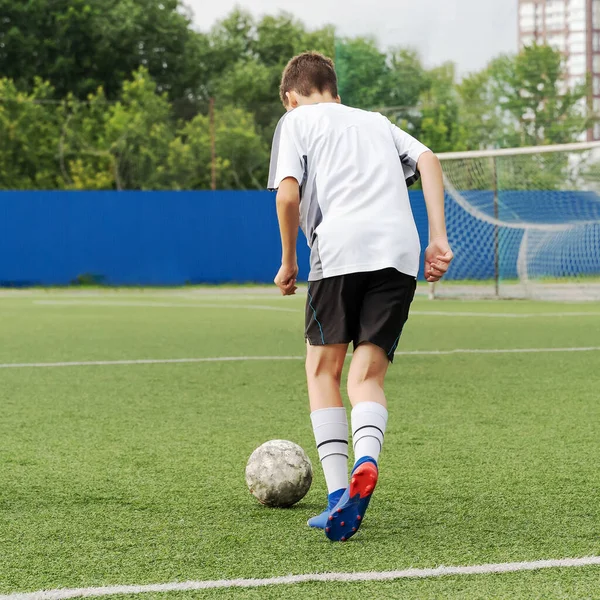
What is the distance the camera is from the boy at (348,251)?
136 inches

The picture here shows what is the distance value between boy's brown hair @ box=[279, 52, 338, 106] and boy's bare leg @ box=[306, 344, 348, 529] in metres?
0.90

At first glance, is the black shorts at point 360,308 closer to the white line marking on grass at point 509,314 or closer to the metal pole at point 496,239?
the white line marking on grass at point 509,314

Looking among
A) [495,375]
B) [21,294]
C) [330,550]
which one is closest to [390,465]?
[330,550]

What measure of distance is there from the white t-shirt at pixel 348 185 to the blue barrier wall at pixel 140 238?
56.0ft

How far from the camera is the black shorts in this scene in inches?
136

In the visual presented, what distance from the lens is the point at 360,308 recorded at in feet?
11.6

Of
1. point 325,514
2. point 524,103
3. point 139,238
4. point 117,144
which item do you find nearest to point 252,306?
point 139,238

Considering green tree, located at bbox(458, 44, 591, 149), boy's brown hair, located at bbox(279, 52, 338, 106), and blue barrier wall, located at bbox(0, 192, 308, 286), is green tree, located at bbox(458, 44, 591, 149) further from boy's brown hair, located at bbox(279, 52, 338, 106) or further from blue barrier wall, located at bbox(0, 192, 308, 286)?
boy's brown hair, located at bbox(279, 52, 338, 106)

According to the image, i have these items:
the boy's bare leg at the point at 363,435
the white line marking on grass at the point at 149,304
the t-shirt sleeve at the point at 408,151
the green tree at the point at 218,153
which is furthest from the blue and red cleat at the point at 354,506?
the green tree at the point at 218,153

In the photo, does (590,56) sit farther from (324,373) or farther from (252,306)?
(324,373)

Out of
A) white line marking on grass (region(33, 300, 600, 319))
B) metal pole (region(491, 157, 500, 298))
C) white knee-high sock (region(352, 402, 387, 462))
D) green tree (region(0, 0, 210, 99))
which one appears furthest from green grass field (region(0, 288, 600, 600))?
green tree (region(0, 0, 210, 99))

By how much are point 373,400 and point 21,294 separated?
1686 centimetres

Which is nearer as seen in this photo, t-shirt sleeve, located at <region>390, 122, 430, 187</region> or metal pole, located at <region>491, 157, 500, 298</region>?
t-shirt sleeve, located at <region>390, 122, 430, 187</region>

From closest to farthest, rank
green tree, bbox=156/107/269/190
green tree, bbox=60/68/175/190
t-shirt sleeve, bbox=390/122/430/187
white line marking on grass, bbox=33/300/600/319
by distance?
1. t-shirt sleeve, bbox=390/122/430/187
2. white line marking on grass, bbox=33/300/600/319
3. green tree, bbox=156/107/269/190
4. green tree, bbox=60/68/175/190
